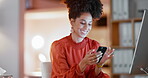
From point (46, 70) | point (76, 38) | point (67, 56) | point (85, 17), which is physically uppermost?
point (85, 17)

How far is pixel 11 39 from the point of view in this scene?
9.74ft

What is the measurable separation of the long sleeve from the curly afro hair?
0.23m

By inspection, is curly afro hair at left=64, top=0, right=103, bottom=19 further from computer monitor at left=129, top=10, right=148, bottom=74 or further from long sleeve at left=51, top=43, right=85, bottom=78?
computer monitor at left=129, top=10, right=148, bottom=74

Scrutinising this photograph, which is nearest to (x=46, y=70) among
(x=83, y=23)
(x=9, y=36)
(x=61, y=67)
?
(x=61, y=67)

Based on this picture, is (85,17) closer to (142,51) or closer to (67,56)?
(67,56)

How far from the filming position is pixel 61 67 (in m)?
1.63

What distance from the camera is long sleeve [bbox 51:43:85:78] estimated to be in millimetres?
1553

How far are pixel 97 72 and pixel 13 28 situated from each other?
159cm

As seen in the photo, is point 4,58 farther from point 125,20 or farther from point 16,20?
point 125,20

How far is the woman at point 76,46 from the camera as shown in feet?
5.31

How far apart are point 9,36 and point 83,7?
154 centimetres

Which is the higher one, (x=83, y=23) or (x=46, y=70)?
(x=83, y=23)

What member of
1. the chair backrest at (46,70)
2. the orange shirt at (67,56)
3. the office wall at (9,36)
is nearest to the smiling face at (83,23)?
the orange shirt at (67,56)

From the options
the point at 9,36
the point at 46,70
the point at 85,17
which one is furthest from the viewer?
the point at 9,36
